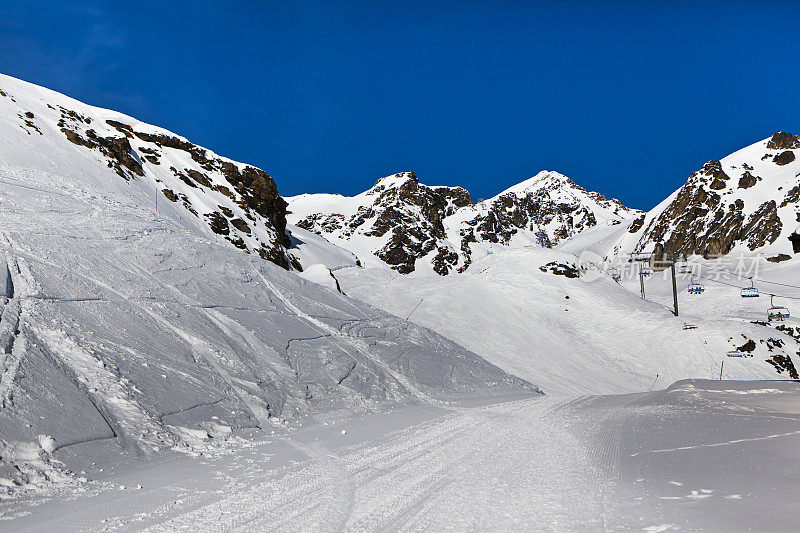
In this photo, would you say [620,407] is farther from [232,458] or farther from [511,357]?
[511,357]

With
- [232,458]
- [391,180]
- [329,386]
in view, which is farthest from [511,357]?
[391,180]

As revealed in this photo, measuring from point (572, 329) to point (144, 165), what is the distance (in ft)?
113

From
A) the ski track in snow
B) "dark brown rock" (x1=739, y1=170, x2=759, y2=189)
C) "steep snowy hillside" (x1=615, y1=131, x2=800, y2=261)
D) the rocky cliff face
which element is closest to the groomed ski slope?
the ski track in snow

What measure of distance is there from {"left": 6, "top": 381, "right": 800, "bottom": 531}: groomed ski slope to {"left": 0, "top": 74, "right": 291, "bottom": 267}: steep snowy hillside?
2217cm

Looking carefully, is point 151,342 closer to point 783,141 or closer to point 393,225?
point 393,225

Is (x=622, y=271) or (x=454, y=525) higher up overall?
(x=622, y=271)

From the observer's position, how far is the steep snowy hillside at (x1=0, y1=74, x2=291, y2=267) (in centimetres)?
2744

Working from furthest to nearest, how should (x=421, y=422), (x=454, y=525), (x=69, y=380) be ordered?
(x=421, y=422) → (x=69, y=380) → (x=454, y=525)

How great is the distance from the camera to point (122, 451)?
6.52 meters

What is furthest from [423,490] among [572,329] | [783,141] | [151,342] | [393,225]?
[783,141]

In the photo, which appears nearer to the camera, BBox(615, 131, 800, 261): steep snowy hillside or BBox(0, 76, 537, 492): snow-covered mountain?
BBox(0, 76, 537, 492): snow-covered mountain

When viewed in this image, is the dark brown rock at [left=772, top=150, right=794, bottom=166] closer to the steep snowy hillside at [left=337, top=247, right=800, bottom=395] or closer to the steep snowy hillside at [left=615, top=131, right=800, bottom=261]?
the steep snowy hillside at [left=615, top=131, right=800, bottom=261]

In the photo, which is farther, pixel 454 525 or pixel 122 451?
pixel 122 451

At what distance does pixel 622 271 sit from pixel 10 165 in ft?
315
